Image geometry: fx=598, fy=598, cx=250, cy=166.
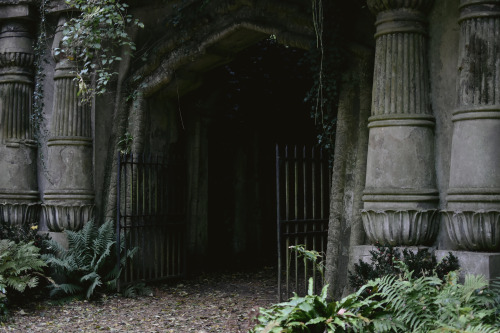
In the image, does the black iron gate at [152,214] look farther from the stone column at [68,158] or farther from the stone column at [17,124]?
the stone column at [17,124]

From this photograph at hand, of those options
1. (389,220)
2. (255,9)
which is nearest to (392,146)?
(389,220)

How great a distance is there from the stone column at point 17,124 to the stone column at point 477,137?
264 inches

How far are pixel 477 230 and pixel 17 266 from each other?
5907 mm

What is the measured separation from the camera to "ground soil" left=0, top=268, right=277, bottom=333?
7.04 metres

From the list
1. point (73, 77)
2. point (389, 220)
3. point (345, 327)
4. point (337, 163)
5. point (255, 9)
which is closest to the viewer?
point (345, 327)

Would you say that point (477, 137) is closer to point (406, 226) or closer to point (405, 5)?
point (406, 226)

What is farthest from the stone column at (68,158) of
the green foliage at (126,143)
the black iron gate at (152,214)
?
the black iron gate at (152,214)

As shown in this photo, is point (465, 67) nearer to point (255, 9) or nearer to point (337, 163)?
point (337, 163)

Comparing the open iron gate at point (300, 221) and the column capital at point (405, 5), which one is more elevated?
the column capital at point (405, 5)

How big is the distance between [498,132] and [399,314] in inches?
79.6

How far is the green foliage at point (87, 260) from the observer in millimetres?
8570

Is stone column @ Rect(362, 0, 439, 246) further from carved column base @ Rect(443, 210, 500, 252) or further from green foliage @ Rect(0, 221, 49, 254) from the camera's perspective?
green foliage @ Rect(0, 221, 49, 254)

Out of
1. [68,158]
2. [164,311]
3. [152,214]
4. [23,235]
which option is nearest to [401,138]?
[164,311]

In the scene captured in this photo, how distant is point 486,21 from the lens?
5.75m
